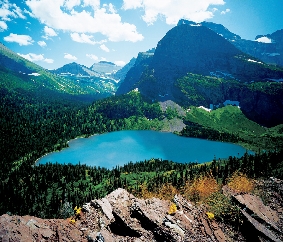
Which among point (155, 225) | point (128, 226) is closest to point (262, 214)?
point (155, 225)

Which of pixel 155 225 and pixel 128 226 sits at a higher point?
pixel 155 225

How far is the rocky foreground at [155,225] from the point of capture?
67.7 feet

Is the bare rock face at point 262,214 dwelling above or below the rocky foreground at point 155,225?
above

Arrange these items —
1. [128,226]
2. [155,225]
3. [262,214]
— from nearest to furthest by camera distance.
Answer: [155,225]
[128,226]
[262,214]

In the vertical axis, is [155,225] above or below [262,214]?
below

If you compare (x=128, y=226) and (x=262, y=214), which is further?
(x=262, y=214)

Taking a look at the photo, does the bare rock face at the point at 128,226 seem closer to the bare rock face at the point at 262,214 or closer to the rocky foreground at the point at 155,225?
the rocky foreground at the point at 155,225

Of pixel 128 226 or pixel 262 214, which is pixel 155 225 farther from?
pixel 262 214

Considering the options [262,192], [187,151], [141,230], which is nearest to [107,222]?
[141,230]

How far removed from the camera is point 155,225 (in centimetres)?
2144

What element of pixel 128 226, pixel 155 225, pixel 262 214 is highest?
pixel 262 214

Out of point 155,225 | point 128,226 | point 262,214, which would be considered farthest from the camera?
point 262,214

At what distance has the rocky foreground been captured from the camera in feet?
67.7

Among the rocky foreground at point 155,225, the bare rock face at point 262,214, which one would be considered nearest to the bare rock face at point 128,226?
the rocky foreground at point 155,225
